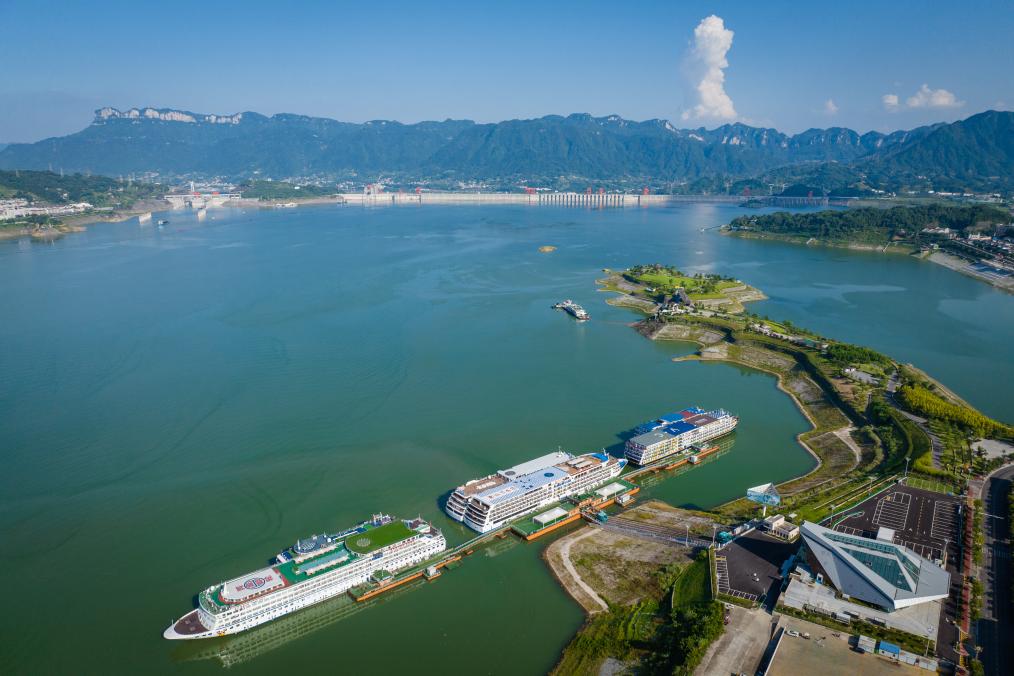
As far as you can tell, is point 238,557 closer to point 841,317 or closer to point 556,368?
point 556,368

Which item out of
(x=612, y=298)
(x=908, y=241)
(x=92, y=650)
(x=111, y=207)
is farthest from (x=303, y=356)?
(x=111, y=207)

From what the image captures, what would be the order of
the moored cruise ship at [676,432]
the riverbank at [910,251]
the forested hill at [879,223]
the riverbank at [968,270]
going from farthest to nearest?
the forested hill at [879,223] → the riverbank at [910,251] → the riverbank at [968,270] → the moored cruise ship at [676,432]

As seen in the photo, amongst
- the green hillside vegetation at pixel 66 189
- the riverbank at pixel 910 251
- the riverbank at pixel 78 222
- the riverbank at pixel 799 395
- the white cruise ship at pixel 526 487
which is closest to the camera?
the white cruise ship at pixel 526 487

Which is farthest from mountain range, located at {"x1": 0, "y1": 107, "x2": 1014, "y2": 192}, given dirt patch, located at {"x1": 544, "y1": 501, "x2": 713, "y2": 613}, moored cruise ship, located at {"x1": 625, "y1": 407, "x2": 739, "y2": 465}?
dirt patch, located at {"x1": 544, "y1": 501, "x2": 713, "y2": 613}

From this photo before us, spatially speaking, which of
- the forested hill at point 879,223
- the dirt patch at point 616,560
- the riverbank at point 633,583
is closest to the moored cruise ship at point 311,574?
the dirt patch at point 616,560

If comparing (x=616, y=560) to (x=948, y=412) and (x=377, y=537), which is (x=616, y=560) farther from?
(x=948, y=412)

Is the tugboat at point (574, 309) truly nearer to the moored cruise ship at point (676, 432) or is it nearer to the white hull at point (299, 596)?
the moored cruise ship at point (676, 432)
